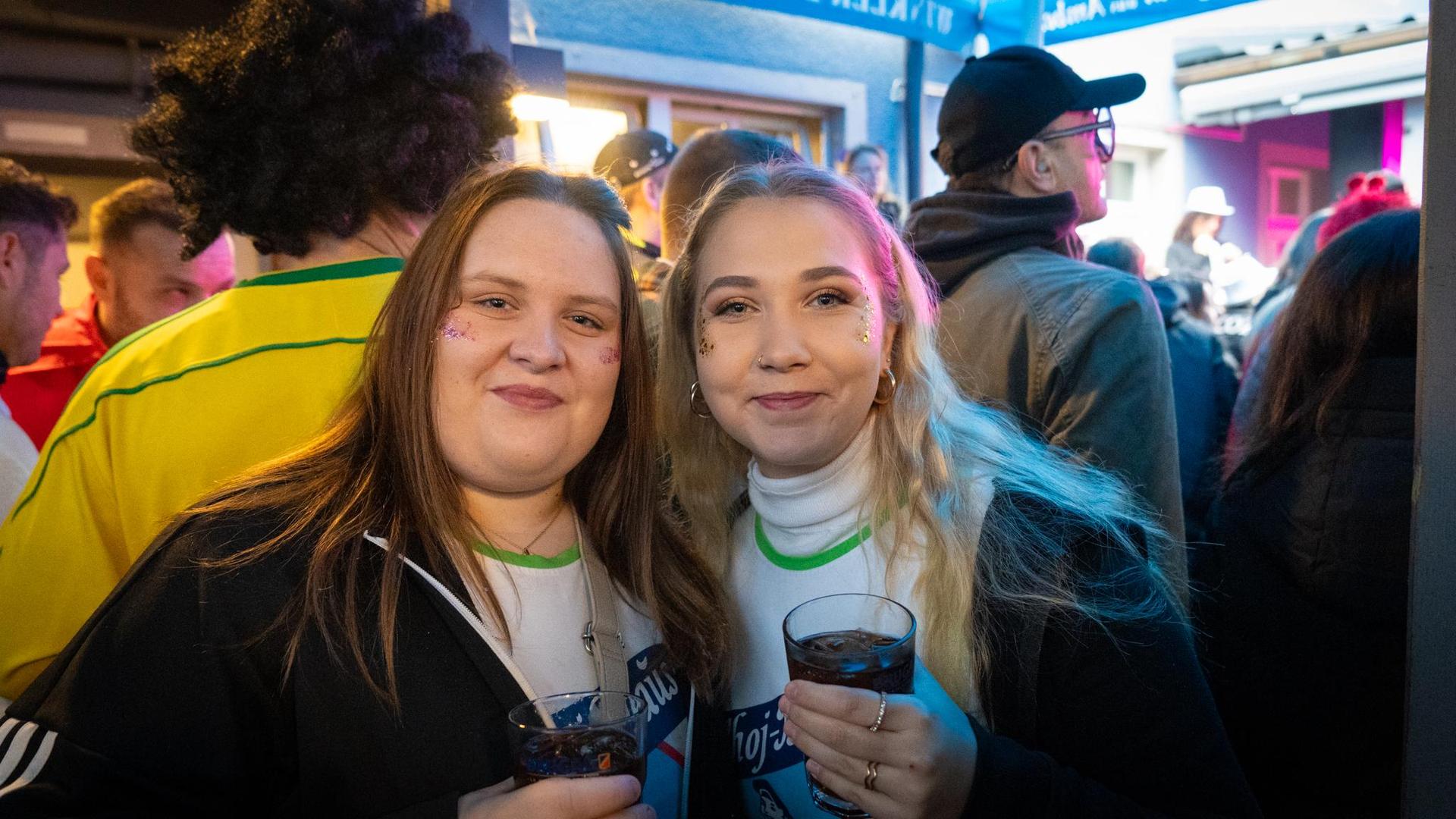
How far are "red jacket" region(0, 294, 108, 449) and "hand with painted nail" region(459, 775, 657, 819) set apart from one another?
3.50 meters

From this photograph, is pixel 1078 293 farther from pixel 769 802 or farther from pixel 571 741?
pixel 571 741

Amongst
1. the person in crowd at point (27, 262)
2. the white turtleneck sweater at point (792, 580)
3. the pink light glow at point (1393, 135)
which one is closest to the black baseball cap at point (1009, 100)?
the white turtleneck sweater at point (792, 580)

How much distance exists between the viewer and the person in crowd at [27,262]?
3389mm

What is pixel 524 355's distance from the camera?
1.53 m

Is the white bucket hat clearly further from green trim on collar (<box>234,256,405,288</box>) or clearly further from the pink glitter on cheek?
the pink glitter on cheek

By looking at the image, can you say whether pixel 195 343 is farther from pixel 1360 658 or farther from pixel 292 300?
pixel 1360 658

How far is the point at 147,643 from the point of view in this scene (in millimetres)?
1231

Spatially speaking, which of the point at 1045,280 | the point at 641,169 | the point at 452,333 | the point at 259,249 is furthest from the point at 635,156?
the point at 452,333

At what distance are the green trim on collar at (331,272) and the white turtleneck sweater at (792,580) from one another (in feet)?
3.03

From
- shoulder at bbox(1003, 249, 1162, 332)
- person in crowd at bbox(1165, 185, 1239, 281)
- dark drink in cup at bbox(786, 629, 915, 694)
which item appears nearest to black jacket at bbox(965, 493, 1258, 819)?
dark drink in cup at bbox(786, 629, 915, 694)

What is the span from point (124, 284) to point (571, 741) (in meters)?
3.81

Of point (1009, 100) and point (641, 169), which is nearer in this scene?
point (1009, 100)

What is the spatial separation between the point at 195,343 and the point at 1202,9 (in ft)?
11.4

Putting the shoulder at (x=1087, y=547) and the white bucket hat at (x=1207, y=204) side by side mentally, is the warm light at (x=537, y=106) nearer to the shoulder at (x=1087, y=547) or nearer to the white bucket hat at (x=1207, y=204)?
the shoulder at (x=1087, y=547)
